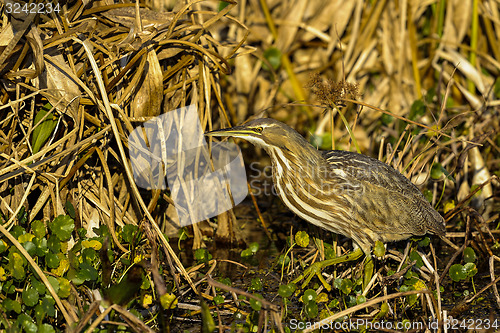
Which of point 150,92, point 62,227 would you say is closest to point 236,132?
point 150,92

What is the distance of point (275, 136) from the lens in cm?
300

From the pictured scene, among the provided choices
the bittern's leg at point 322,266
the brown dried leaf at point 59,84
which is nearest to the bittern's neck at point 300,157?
the bittern's leg at point 322,266

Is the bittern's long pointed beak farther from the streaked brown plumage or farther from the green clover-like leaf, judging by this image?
the green clover-like leaf

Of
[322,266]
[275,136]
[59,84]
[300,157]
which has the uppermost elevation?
[59,84]

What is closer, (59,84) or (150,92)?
(59,84)

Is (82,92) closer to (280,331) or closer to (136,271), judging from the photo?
(136,271)

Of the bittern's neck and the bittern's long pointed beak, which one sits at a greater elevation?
the bittern's long pointed beak

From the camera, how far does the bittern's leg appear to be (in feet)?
9.26

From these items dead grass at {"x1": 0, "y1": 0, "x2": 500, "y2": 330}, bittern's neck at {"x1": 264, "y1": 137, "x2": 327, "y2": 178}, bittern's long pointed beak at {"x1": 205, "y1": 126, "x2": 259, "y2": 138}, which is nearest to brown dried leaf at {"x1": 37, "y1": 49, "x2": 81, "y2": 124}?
dead grass at {"x1": 0, "y1": 0, "x2": 500, "y2": 330}

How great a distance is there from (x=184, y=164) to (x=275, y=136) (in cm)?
61

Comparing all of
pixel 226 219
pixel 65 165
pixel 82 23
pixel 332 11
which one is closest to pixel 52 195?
pixel 65 165

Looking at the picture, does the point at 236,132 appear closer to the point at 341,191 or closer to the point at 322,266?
the point at 341,191

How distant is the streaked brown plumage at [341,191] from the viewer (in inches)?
117

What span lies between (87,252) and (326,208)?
1140 millimetres
